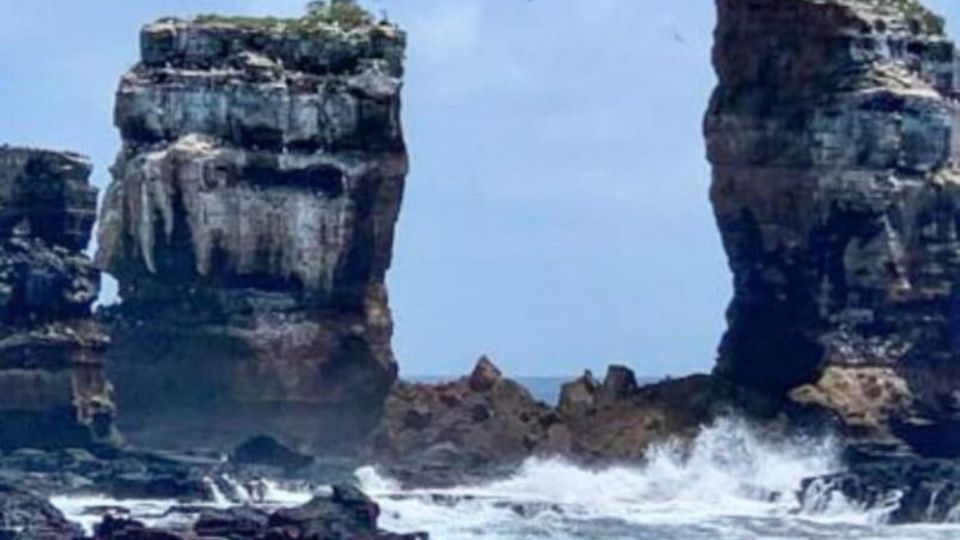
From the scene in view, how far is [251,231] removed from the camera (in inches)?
5310

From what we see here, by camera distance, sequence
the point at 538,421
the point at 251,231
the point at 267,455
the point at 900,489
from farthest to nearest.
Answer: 1. the point at 538,421
2. the point at 251,231
3. the point at 267,455
4. the point at 900,489

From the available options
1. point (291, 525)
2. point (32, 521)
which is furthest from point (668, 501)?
point (32, 521)

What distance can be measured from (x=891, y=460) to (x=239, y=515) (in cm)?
2334

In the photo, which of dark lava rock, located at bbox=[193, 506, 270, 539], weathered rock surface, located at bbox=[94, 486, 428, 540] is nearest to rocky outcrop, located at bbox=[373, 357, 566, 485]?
weathered rock surface, located at bbox=[94, 486, 428, 540]

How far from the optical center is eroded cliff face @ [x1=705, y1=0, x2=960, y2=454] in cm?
13500

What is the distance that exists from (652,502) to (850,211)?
912 cm

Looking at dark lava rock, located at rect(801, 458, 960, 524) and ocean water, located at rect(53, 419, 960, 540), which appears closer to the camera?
ocean water, located at rect(53, 419, 960, 540)

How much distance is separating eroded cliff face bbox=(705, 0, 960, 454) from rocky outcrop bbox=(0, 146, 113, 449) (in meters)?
17.4

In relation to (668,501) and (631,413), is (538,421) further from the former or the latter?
(668,501)

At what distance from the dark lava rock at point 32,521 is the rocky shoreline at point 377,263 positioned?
19793mm

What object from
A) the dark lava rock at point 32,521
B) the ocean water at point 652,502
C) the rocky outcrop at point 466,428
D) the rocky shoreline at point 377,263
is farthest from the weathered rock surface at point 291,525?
the rocky outcrop at point 466,428

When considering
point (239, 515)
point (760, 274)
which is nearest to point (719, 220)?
point (760, 274)

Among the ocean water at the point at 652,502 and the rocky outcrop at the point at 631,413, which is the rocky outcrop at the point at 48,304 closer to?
the ocean water at the point at 652,502

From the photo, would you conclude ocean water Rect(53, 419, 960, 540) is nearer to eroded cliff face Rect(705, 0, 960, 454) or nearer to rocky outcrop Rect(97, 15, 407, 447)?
eroded cliff face Rect(705, 0, 960, 454)
